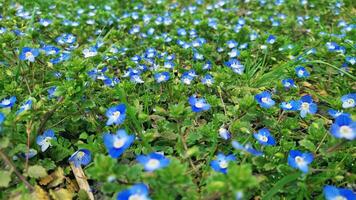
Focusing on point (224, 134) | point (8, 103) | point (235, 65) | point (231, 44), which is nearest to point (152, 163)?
point (224, 134)

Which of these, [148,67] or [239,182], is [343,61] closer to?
[148,67]

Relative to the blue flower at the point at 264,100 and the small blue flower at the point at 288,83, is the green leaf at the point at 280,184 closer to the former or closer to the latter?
the blue flower at the point at 264,100

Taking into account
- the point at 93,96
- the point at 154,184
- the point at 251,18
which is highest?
the point at 154,184

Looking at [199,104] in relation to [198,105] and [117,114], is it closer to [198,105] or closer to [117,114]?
[198,105]

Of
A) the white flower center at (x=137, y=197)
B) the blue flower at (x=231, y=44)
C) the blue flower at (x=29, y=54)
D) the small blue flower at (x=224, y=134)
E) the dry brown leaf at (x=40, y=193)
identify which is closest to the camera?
the white flower center at (x=137, y=197)

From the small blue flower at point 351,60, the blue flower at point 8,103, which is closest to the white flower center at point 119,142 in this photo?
the blue flower at point 8,103

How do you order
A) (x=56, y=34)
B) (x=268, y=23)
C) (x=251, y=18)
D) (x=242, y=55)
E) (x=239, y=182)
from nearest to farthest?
(x=239, y=182) → (x=242, y=55) → (x=56, y=34) → (x=268, y=23) → (x=251, y=18)

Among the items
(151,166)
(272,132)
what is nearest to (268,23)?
(272,132)
